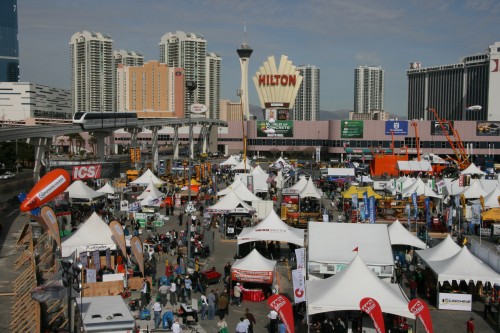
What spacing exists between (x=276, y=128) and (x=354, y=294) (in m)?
86.1

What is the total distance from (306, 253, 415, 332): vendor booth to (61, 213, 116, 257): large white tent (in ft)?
28.9

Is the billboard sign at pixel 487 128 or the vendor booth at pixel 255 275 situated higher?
the billboard sign at pixel 487 128

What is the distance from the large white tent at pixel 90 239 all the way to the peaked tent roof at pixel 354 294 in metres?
8.76

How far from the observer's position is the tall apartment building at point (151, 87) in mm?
167375

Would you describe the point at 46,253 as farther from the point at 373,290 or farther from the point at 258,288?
the point at 373,290

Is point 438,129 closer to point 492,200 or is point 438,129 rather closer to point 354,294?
point 492,200

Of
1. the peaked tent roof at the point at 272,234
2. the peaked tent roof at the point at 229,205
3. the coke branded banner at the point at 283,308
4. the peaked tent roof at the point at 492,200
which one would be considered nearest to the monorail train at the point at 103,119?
the peaked tent roof at the point at 229,205

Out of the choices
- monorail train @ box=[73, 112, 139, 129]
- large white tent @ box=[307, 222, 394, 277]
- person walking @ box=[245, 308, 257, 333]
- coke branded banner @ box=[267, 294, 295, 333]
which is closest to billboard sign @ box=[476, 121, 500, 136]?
monorail train @ box=[73, 112, 139, 129]

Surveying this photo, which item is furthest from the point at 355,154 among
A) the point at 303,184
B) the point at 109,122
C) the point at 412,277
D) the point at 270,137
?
the point at 412,277

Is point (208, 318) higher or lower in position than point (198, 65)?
lower

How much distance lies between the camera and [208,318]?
50.6 feet

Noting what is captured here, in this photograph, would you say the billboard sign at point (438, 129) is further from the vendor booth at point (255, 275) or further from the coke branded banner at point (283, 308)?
the coke branded banner at point (283, 308)

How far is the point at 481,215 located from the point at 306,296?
53.7 ft

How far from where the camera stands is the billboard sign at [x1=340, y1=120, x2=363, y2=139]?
307 ft
